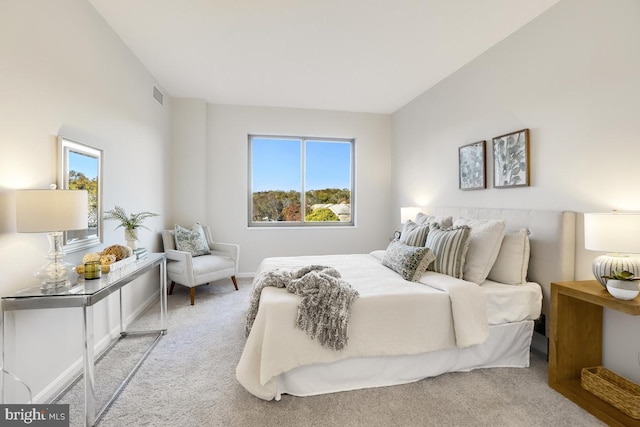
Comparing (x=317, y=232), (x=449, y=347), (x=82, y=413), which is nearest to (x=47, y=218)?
(x=82, y=413)

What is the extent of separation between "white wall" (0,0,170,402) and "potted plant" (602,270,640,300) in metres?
3.26

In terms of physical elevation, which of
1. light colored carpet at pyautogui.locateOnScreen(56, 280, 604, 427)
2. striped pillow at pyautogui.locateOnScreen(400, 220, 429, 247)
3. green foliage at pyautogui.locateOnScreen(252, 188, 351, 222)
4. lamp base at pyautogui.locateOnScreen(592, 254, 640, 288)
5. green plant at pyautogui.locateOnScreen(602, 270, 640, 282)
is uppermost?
green foliage at pyautogui.locateOnScreen(252, 188, 351, 222)

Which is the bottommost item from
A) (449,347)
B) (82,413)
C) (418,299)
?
(82,413)

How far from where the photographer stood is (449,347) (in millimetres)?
2045

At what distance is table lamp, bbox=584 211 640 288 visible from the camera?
5.34 feet

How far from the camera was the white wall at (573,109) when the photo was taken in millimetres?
1896

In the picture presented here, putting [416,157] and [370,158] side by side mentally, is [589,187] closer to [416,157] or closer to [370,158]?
[416,157]

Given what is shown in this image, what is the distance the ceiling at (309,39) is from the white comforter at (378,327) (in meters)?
2.14

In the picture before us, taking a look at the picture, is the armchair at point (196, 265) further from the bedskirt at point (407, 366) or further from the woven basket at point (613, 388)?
the woven basket at point (613, 388)

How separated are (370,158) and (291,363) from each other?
3899 mm

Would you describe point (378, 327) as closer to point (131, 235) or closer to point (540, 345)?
point (540, 345)

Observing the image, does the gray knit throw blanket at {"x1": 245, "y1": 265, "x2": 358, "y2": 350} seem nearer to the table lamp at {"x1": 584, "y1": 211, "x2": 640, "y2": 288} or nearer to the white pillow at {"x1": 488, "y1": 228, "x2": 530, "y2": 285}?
the white pillow at {"x1": 488, "y1": 228, "x2": 530, "y2": 285}

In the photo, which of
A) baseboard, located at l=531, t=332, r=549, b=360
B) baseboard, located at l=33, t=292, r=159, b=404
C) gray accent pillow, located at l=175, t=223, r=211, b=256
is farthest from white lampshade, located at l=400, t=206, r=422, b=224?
baseboard, located at l=33, t=292, r=159, b=404

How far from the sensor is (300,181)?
5.05 metres
